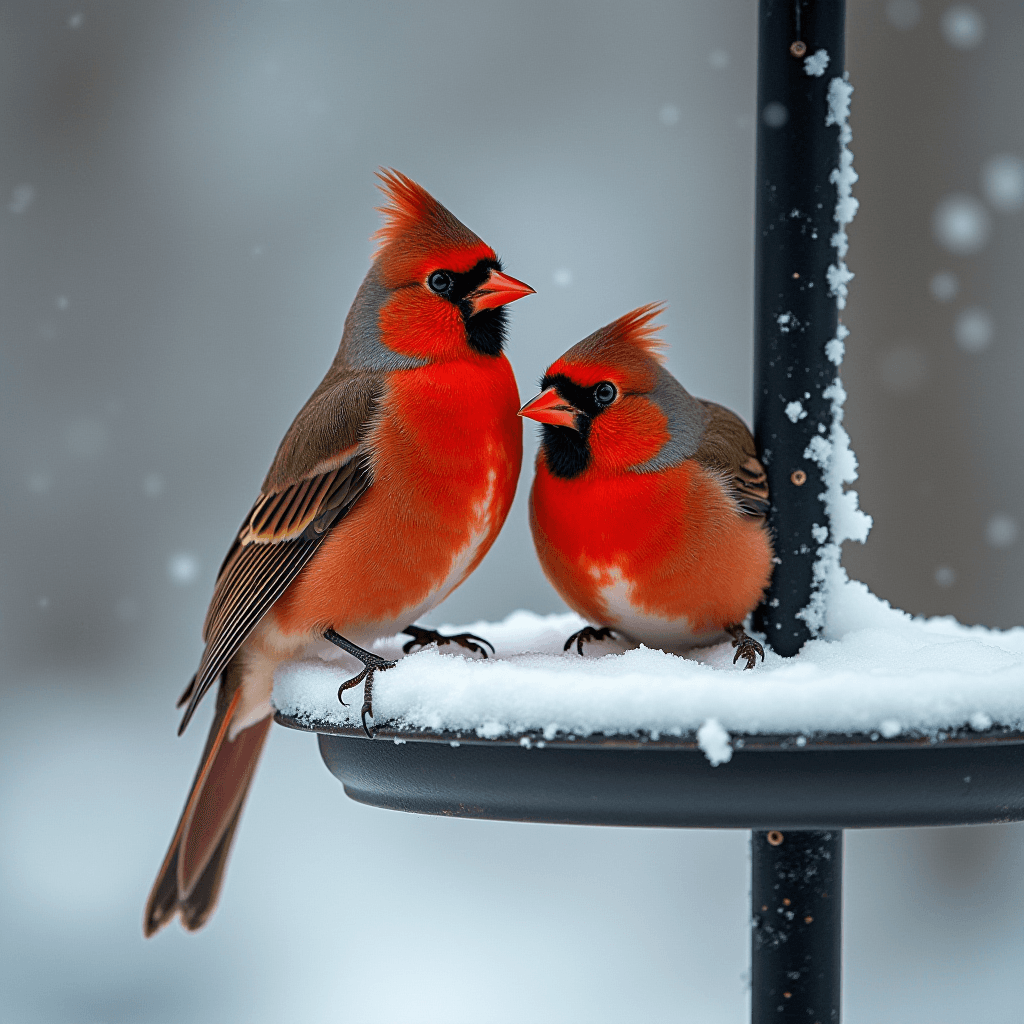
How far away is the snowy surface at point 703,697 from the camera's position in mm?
1287

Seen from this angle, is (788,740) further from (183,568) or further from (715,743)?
(183,568)

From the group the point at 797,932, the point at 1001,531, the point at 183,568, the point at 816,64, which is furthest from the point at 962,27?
the point at 797,932

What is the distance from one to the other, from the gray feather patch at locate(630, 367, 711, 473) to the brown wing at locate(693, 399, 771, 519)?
0.06 feet

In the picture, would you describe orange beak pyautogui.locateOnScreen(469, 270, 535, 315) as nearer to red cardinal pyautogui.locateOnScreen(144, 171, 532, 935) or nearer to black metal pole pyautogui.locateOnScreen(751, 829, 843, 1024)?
red cardinal pyautogui.locateOnScreen(144, 171, 532, 935)

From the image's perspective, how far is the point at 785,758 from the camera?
1.32m

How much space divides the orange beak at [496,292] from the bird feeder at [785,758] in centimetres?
37

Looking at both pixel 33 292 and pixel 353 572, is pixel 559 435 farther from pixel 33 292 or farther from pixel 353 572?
pixel 33 292

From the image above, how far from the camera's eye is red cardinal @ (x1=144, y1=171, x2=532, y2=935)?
6.14ft

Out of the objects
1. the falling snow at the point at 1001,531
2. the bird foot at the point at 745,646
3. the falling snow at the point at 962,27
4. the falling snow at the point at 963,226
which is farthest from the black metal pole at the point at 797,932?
the falling snow at the point at 962,27

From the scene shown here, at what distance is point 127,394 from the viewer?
4.50 metres

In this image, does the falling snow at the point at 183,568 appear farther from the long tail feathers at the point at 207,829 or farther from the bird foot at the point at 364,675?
the bird foot at the point at 364,675

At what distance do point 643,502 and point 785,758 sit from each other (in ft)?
1.91

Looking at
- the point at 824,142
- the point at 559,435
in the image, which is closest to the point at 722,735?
the point at 559,435

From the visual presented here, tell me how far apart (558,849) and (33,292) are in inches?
108
